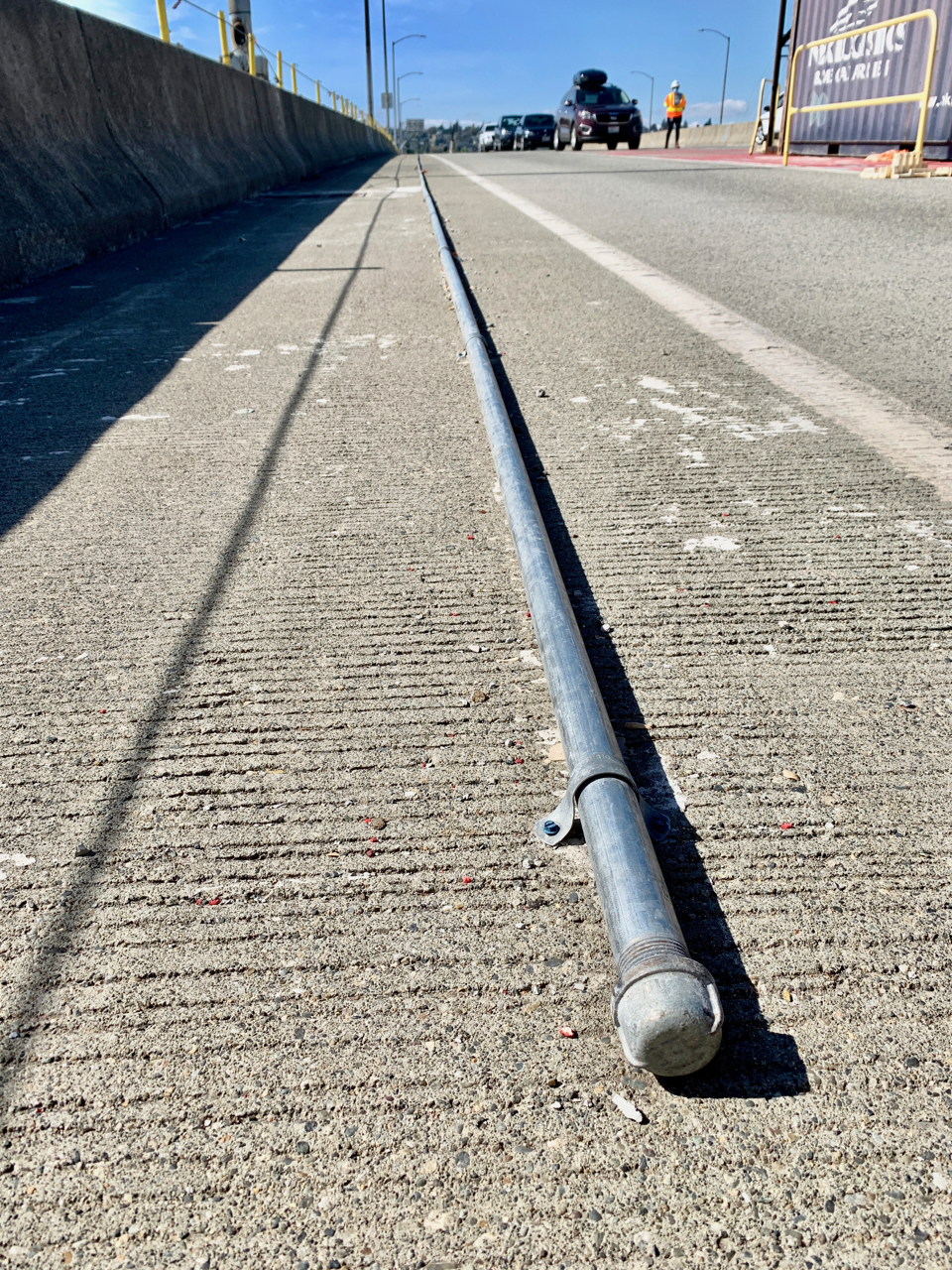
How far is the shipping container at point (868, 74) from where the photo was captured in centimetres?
1491

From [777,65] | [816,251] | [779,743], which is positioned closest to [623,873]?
[779,743]

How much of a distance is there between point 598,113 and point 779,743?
34040 millimetres

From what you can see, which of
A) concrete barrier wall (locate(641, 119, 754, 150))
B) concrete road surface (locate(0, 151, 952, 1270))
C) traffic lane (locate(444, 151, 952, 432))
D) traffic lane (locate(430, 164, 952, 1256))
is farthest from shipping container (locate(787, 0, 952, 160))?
traffic lane (locate(430, 164, 952, 1256))

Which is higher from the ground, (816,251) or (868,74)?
(868,74)

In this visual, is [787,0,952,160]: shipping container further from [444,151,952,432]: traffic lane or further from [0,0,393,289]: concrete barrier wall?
[0,0,393,289]: concrete barrier wall

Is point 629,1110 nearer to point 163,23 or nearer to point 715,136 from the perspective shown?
point 163,23

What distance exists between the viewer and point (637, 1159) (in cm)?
125

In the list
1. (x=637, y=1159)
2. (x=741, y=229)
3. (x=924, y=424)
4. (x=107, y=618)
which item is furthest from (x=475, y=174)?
(x=637, y=1159)

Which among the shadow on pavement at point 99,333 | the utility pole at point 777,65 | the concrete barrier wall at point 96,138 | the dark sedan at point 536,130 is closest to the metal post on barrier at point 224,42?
the concrete barrier wall at point 96,138

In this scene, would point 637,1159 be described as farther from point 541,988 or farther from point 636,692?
point 636,692

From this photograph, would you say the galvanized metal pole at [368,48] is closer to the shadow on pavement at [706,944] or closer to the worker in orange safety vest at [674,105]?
the worker in orange safety vest at [674,105]

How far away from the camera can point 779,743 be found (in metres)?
2.09

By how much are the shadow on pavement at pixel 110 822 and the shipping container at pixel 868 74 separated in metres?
15.6

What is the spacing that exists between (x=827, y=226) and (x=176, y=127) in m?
8.56
